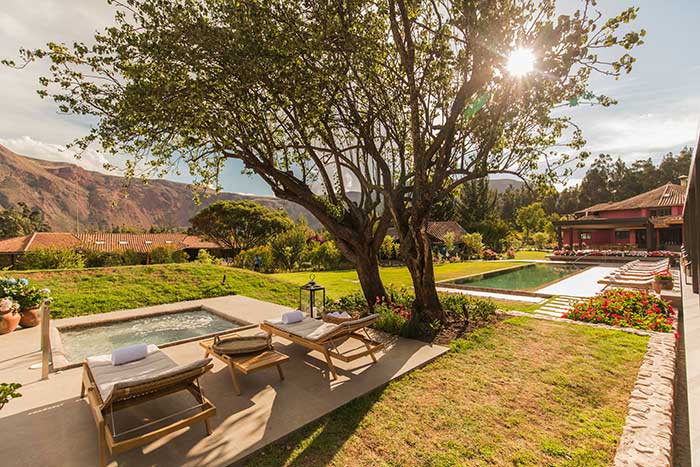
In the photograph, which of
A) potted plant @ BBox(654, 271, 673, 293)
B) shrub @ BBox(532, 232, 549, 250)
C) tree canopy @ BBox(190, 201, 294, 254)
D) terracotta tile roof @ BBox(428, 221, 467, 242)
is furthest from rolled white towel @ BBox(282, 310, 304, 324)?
shrub @ BBox(532, 232, 549, 250)

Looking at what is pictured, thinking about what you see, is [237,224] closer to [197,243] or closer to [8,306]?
[197,243]

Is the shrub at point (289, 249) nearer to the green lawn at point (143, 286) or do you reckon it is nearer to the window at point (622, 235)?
the green lawn at point (143, 286)

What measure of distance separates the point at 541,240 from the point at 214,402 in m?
45.8

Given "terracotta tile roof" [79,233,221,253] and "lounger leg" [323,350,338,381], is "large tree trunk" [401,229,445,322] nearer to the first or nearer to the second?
"lounger leg" [323,350,338,381]

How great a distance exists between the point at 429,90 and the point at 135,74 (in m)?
5.97

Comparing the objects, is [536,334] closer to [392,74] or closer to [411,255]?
[411,255]

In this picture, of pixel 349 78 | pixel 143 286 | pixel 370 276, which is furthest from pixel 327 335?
pixel 143 286

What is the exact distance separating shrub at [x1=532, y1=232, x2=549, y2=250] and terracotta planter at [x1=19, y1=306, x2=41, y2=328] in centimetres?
4634

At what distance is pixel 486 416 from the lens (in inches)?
156

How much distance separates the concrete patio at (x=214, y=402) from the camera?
3268 millimetres

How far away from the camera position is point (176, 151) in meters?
8.12

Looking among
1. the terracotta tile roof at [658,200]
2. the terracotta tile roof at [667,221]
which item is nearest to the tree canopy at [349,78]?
the terracotta tile roof at [667,221]

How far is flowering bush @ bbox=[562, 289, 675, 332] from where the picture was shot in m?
7.59

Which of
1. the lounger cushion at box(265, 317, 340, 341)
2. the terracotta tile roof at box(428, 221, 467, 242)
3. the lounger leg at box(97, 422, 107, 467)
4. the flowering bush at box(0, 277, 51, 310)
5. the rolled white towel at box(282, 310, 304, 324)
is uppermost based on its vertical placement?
the terracotta tile roof at box(428, 221, 467, 242)
